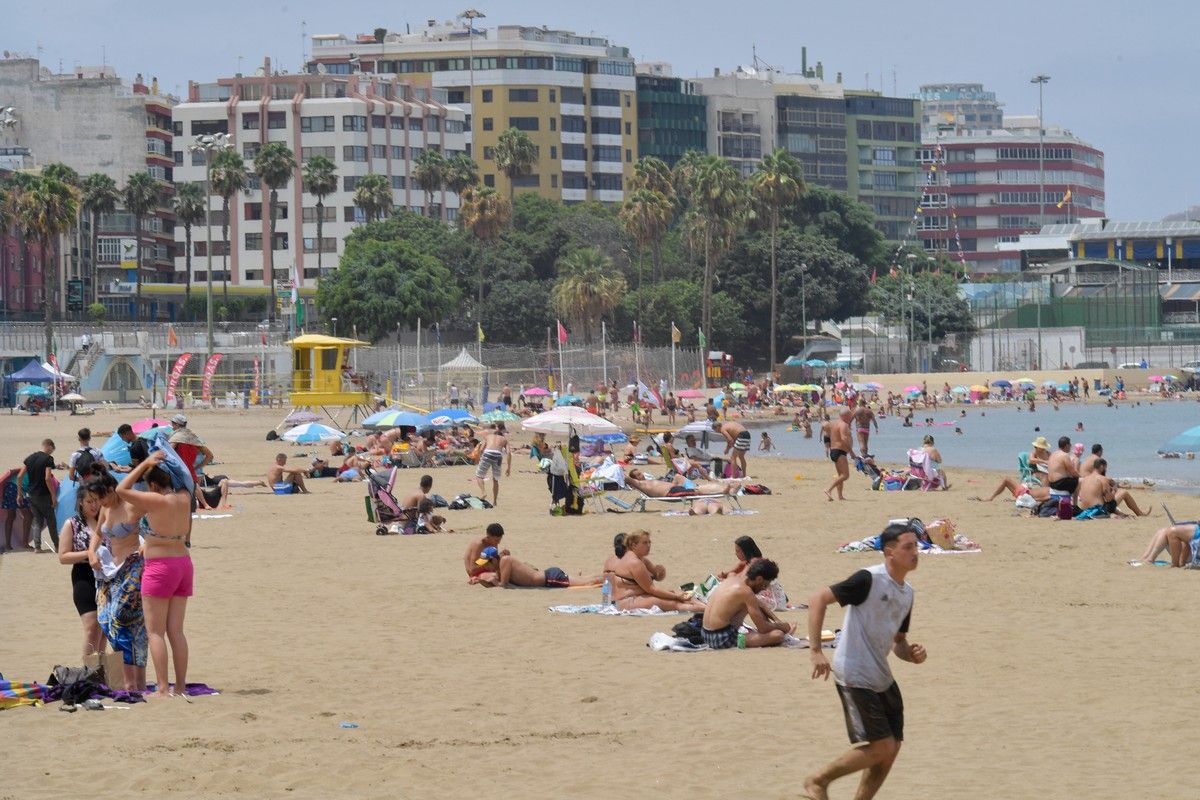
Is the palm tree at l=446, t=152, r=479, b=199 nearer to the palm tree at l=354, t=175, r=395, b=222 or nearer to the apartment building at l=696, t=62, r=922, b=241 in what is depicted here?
the palm tree at l=354, t=175, r=395, b=222

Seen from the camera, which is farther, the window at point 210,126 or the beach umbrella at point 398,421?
the window at point 210,126

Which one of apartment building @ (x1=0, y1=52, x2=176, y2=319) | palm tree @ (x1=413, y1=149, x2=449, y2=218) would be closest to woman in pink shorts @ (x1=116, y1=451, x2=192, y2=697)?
apartment building @ (x1=0, y1=52, x2=176, y2=319)

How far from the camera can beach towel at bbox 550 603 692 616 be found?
14.5 m

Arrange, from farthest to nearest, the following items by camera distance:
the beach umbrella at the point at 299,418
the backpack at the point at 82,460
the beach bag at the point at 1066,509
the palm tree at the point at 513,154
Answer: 1. the palm tree at the point at 513,154
2. the beach umbrella at the point at 299,418
3. the beach bag at the point at 1066,509
4. the backpack at the point at 82,460

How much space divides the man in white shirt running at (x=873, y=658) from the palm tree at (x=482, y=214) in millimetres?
87545

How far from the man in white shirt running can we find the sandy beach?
96 cm

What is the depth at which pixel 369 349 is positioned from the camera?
66.5 m

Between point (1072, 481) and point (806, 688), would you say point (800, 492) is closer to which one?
point (1072, 481)

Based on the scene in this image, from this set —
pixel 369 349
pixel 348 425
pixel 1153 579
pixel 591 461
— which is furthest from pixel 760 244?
pixel 1153 579

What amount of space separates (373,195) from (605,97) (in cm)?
3517

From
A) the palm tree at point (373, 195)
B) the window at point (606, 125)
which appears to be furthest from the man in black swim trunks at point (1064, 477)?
the window at point (606, 125)

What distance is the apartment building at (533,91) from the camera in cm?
13150

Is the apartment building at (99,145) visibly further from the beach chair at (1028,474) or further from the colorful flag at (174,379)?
the beach chair at (1028,474)

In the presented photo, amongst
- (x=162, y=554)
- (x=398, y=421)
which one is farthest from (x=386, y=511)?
(x=398, y=421)
